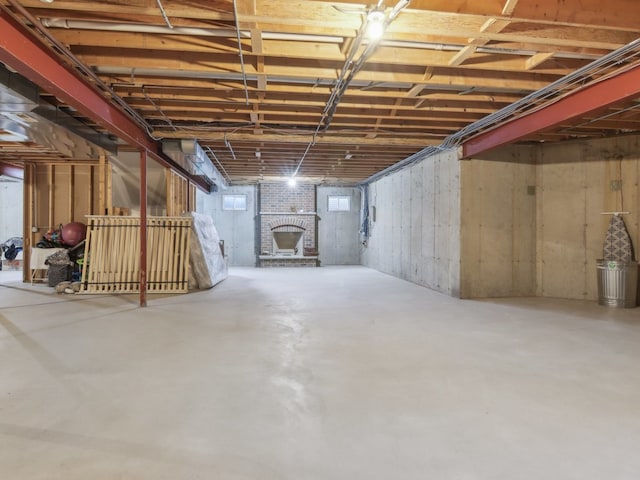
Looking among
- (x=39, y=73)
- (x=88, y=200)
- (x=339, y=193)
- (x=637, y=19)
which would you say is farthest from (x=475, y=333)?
(x=339, y=193)

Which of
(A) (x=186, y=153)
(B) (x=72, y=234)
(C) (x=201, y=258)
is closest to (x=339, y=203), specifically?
(C) (x=201, y=258)

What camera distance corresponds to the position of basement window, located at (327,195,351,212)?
11945mm

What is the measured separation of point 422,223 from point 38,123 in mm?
6044

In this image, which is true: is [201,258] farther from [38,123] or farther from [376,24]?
[376,24]

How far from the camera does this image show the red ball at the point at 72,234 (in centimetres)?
685

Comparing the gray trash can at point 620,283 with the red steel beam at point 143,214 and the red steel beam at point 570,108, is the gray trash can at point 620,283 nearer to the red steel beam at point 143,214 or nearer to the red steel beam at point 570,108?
the red steel beam at point 570,108

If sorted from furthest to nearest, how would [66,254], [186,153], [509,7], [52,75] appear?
[66,254]
[186,153]
[52,75]
[509,7]

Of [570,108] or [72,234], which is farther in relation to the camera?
[72,234]

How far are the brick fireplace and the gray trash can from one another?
Answer: 7.49 meters

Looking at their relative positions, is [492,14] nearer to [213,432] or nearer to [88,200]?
[213,432]

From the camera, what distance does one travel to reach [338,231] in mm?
11891

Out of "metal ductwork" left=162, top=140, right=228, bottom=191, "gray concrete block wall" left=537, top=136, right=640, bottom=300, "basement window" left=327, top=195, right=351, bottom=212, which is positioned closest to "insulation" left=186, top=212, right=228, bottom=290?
"metal ductwork" left=162, top=140, right=228, bottom=191

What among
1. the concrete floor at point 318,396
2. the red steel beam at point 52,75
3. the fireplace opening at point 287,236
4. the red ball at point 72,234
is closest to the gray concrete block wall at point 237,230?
the fireplace opening at point 287,236

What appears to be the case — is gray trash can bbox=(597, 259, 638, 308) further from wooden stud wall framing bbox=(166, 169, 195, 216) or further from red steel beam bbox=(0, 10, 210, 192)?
wooden stud wall framing bbox=(166, 169, 195, 216)
